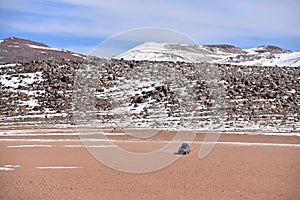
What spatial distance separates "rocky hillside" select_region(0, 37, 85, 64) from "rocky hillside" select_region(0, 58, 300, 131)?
3149 centimetres

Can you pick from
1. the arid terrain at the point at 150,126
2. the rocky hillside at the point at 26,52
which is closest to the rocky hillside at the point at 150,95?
the arid terrain at the point at 150,126

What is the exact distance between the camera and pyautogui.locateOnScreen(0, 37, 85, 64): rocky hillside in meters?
80.0

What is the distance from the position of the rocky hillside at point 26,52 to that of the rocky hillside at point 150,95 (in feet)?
103

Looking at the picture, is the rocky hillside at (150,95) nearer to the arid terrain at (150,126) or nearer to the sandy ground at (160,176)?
the arid terrain at (150,126)

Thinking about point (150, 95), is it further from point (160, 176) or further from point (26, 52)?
point (26, 52)

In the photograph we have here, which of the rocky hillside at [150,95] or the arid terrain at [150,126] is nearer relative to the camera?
the arid terrain at [150,126]

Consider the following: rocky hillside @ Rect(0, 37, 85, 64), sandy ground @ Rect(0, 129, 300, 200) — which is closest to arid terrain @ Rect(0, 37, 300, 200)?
sandy ground @ Rect(0, 129, 300, 200)

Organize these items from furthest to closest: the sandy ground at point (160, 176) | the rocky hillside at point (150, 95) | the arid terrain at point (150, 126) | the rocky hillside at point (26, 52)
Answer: the rocky hillside at point (26, 52)
the rocky hillside at point (150, 95)
the arid terrain at point (150, 126)
the sandy ground at point (160, 176)

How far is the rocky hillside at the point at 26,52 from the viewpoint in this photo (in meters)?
80.0

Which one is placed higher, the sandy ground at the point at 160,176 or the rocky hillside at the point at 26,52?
the rocky hillside at the point at 26,52

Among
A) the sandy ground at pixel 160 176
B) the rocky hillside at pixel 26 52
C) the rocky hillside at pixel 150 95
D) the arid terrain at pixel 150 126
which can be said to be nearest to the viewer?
the sandy ground at pixel 160 176

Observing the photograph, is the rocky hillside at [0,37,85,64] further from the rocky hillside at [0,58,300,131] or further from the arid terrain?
the rocky hillside at [0,58,300,131]

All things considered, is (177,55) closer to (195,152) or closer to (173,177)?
(195,152)

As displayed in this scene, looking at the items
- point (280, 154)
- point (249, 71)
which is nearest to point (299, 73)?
point (249, 71)
